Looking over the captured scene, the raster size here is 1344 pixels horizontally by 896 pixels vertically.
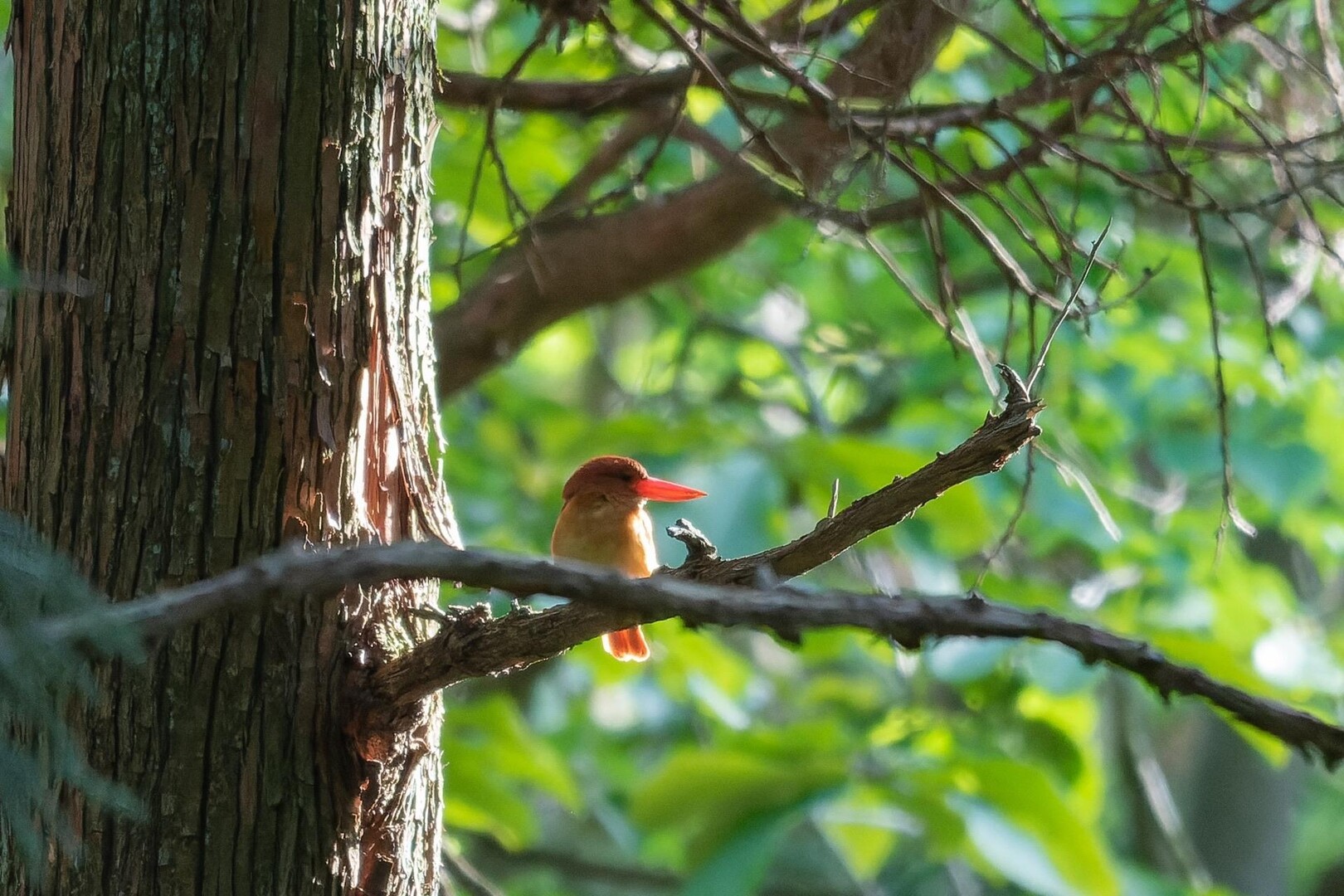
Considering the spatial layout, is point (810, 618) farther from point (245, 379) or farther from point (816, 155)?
point (816, 155)

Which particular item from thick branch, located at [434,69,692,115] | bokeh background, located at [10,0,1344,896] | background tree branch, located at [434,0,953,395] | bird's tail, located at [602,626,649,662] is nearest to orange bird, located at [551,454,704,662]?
bird's tail, located at [602,626,649,662]

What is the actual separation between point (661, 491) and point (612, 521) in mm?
179

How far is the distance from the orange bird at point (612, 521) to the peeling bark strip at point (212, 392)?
1.57 meters

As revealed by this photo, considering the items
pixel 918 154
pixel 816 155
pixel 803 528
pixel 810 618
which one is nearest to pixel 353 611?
pixel 810 618

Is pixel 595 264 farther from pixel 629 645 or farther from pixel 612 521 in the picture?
pixel 629 645

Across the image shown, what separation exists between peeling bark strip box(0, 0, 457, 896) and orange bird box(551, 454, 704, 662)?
157cm

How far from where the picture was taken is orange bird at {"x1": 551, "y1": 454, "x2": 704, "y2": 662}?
3545mm

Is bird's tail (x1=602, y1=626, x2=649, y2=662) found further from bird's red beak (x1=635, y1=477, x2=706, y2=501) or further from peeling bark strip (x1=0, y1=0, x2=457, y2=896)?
peeling bark strip (x1=0, y1=0, x2=457, y2=896)

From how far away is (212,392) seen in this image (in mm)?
1860

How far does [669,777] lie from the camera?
13.1 ft

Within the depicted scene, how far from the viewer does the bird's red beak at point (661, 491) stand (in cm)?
346

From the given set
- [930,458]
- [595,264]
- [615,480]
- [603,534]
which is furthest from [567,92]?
[930,458]

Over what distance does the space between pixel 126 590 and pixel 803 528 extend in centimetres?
507

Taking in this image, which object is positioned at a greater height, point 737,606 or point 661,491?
point 661,491
